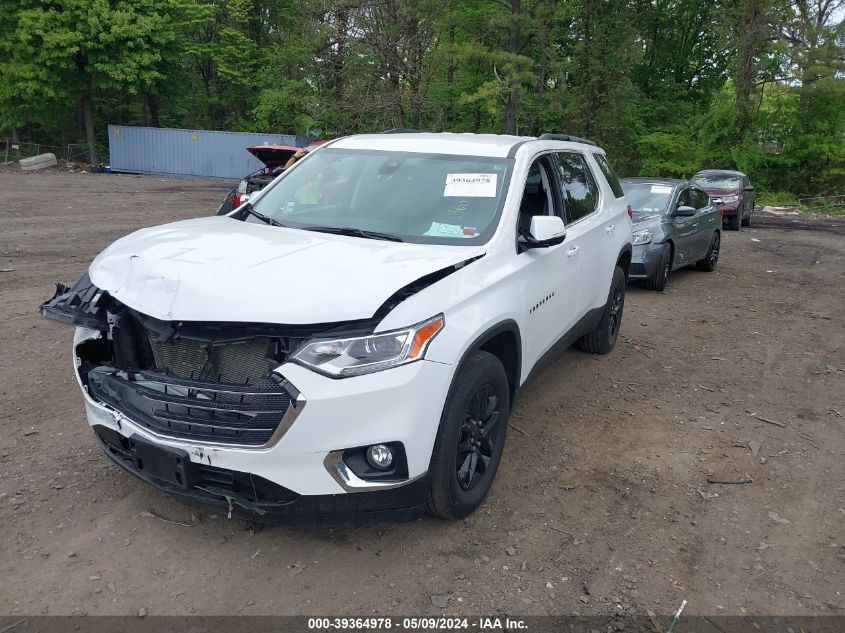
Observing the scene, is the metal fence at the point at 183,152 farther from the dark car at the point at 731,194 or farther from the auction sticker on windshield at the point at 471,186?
the auction sticker on windshield at the point at 471,186

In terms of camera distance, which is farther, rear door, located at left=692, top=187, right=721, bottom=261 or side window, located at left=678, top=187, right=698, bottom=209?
rear door, located at left=692, top=187, right=721, bottom=261

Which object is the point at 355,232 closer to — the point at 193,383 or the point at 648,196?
the point at 193,383

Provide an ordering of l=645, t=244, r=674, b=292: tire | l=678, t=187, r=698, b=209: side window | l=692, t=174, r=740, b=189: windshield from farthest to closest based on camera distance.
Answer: l=692, t=174, r=740, b=189: windshield
l=678, t=187, r=698, b=209: side window
l=645, t=244, r=674, b=292: tire

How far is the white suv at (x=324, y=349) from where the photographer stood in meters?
2.87

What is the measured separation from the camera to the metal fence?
33.7 metres

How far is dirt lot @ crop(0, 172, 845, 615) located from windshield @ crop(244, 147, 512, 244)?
1563 millimetres

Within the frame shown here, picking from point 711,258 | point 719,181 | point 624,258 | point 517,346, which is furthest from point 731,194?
point 517,346

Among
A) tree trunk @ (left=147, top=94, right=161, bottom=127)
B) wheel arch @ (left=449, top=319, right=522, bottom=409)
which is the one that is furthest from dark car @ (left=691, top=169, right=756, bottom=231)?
tree trunk @ (left=147, top=94, right=161, bottom=127)

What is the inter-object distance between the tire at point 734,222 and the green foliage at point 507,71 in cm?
974

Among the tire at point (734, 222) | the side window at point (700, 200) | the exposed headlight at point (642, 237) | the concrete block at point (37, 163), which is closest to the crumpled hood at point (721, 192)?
the tire at point (734, 222)

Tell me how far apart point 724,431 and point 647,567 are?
6.68 ft

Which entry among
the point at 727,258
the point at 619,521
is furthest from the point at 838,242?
the point at 619,521

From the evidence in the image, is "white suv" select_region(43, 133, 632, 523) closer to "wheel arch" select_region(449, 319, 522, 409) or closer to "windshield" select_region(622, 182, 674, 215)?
"wheel arch" select_region(449, 319, 522, 409)

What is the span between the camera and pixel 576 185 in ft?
17.8
